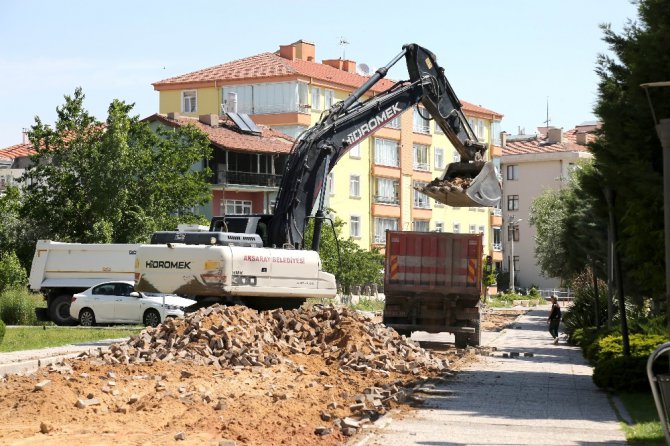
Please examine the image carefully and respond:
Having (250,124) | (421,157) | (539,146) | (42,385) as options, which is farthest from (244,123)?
(42,385)

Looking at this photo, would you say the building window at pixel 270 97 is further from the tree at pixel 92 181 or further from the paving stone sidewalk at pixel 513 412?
the paving stone sidewalk at pixel 513 412

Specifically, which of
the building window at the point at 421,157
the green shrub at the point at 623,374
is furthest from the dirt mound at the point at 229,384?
the building window at the point at 421,157

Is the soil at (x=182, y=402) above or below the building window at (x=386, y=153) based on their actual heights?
below

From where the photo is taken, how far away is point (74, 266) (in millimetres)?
42875

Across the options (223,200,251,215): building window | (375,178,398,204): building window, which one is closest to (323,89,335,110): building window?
(375,178,398,204): building window

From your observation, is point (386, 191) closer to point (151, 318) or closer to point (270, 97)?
point (270, 97)

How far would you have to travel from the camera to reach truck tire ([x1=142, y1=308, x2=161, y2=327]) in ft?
122

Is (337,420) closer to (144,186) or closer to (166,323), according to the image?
(166,323)

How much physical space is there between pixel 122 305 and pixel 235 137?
34507mm

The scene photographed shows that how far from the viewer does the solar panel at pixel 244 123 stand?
72.8 metres

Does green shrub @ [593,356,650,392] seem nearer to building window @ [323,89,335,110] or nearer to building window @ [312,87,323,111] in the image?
building window @ [312,87,323,111]

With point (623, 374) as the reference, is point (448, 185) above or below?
above

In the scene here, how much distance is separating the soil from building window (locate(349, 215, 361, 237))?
196ft

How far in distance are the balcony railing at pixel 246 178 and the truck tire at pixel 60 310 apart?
28.4 metres
